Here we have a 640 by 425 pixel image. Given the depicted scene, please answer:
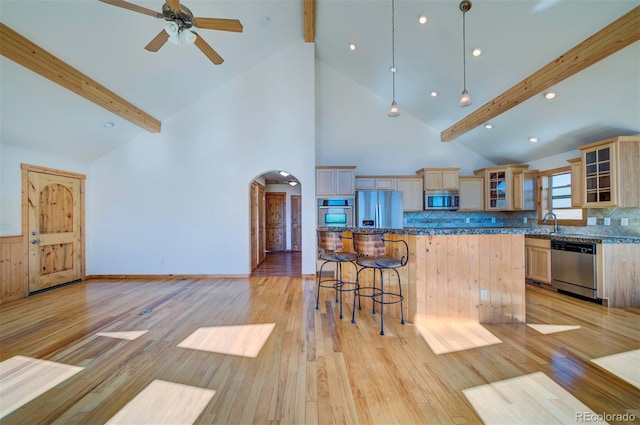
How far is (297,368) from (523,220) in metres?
5.89

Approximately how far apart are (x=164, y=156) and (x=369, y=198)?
14.7ft

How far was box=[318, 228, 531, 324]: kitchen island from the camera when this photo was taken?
2.94 metres

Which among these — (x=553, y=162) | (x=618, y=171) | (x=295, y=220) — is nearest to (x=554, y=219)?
(x=553, y=162)

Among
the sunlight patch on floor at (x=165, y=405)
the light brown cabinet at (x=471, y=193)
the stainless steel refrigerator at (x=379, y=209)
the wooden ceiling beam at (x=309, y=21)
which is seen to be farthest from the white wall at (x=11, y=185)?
the light brown cabinet at (x=471, y=193)

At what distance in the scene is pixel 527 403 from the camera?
1.71m

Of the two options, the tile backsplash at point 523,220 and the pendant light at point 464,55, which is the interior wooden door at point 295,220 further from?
the pendant light at point 464,55

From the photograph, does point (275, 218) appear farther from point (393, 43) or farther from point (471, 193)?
point (393, 43)

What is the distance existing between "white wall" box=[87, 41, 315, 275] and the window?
15.4 feet

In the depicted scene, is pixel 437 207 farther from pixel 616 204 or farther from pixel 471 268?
pixel 471 268

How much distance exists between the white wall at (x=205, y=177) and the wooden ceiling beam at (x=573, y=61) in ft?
11.0

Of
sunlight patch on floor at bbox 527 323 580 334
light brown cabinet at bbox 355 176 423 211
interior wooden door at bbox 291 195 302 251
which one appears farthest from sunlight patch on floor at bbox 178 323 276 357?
interior wooden door at bbox 291 195 302 251

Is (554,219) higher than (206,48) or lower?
lower

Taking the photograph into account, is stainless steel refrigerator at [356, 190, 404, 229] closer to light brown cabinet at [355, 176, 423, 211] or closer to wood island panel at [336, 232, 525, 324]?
light brown cabinet at [355, 176, 423, 211]

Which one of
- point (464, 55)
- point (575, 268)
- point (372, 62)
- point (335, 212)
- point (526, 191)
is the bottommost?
point (575, 268)
